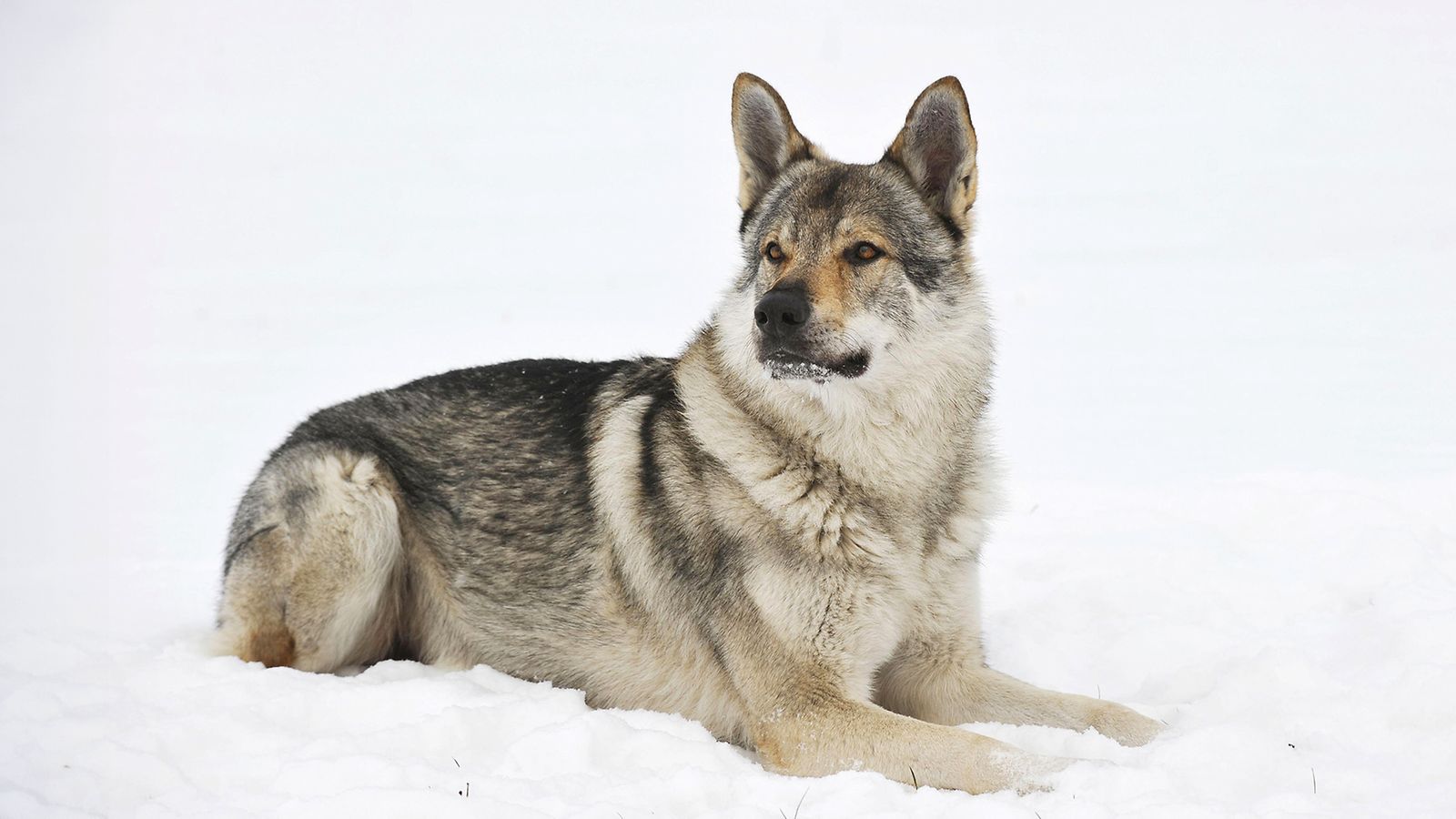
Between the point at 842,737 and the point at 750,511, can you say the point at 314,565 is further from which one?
the point at 842,737

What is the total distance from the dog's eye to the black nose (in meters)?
0.38

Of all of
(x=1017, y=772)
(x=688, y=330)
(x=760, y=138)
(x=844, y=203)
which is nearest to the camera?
(x=1017, y=772)

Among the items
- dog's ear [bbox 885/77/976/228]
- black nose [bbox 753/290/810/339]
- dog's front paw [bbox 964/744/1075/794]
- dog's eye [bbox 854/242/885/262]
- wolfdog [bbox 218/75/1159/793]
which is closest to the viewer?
dog's front paw [bbox 964/744/1075/794]

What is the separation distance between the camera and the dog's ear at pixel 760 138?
15.0 ft

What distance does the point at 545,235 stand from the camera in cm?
1762

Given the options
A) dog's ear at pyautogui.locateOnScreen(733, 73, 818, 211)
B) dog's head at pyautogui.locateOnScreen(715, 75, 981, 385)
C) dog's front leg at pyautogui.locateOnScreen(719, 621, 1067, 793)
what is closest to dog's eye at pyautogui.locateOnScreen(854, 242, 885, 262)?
dog's head at pyautogui.locateOnScreen(715, 75, 981, 385)

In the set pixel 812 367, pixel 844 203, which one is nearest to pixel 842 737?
pixel 812 367

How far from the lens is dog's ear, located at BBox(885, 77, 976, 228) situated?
426 cm

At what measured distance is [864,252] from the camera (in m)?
4.14

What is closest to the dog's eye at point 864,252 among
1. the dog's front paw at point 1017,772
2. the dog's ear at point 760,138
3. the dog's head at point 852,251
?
the dog's head at point 852,251

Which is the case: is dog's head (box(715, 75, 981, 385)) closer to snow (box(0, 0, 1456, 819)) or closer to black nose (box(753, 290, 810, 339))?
black nose (box(753, 290, 810, 339))

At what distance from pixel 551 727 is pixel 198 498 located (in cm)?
520

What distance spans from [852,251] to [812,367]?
0.52 m

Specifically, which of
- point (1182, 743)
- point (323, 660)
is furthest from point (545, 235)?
point (1182, 743)
